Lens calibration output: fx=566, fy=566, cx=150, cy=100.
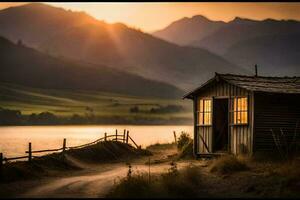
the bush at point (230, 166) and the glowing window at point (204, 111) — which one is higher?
the glowing window at point (204, 111)

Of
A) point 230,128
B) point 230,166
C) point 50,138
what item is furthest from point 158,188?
point 50,138

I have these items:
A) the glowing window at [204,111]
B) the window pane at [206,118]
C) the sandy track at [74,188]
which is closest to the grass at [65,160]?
the sandy track at [74,188]

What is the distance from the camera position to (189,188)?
2025cm

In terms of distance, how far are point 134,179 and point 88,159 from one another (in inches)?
606

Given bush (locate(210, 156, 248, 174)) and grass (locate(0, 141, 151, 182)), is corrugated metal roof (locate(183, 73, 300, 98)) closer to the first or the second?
bush (locate(210, 156, 248, 174))

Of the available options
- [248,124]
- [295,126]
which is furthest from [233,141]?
[295,126]

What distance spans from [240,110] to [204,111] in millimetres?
2950

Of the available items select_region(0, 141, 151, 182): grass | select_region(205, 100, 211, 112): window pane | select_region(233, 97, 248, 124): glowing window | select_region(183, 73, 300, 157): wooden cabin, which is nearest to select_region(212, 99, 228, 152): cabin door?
select_region(183, 73, 300, 157): wooden cabin

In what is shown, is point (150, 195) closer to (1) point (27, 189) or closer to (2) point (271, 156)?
(1) point (27, 189)

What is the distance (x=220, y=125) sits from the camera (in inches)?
1270

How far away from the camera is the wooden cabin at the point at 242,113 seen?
2903 centimetres

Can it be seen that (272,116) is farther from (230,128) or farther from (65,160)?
(65,160)

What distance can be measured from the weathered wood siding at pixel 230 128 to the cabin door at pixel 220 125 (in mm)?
374

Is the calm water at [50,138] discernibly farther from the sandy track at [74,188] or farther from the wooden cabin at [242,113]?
the sandy track at [74,188]
